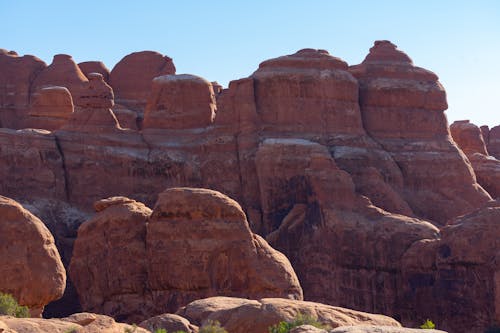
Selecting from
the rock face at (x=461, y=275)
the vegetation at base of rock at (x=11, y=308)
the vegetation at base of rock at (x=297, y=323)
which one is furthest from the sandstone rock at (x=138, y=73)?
the vegetation at base of rock at (x=297, y=323)

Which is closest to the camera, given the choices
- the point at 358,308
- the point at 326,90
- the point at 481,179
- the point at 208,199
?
the point at 208,199

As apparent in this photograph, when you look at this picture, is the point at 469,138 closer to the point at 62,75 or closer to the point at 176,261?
the point at 62,75

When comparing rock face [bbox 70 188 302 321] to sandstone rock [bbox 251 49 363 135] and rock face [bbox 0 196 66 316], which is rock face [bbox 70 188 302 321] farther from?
sandstone rock [bbox 251 49 363 135]

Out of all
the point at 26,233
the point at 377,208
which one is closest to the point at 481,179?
the point at 377,208

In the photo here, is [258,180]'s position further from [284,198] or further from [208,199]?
[208,199]

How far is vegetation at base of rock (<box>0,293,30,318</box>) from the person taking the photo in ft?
58.2

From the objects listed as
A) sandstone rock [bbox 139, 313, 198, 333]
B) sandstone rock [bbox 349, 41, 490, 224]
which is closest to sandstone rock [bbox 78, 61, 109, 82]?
sandstone rock [bbox 349, 41, 490, 224]

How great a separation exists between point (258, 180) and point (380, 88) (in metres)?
9.12

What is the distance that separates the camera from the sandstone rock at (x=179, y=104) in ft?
151

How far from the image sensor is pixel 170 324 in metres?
17.8

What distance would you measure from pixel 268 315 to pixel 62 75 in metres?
47.9

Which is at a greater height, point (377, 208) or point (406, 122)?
point (406, 122)

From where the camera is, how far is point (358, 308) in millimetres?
36812

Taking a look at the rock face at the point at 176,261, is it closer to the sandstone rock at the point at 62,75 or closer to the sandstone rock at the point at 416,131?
the sandstone rock at the point at 416,131
